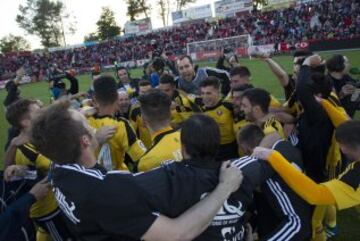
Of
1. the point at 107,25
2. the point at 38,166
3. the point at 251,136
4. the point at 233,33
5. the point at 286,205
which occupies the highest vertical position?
the point at 107,25

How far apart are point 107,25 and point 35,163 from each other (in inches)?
3358

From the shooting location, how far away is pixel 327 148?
15.5 feet

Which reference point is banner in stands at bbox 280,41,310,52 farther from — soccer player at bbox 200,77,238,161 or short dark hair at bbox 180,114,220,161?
short dark hair at bbox 180,114,220,161

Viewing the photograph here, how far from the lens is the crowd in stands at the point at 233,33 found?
35.2m

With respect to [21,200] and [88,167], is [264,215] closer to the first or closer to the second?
[88,167]

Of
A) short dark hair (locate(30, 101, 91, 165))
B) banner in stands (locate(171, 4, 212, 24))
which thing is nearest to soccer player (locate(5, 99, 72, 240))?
short dark hair (locate(30, 101, 91, 165))

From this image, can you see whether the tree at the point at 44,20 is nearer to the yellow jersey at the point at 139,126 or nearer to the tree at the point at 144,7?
the tree at the point at 144,7

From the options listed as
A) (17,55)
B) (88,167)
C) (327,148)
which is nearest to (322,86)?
(327,148)

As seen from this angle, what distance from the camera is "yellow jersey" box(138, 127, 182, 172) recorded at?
10.6 ft

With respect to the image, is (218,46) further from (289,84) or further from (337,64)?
(289,84)

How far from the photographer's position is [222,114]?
5.68 metres

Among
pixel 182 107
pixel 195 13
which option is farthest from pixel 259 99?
pixel 195 13

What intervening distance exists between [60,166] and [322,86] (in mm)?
3507

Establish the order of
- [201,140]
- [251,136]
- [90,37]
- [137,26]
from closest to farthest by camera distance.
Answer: [201,140]
[251,136]
[137,26]
[90,37]
